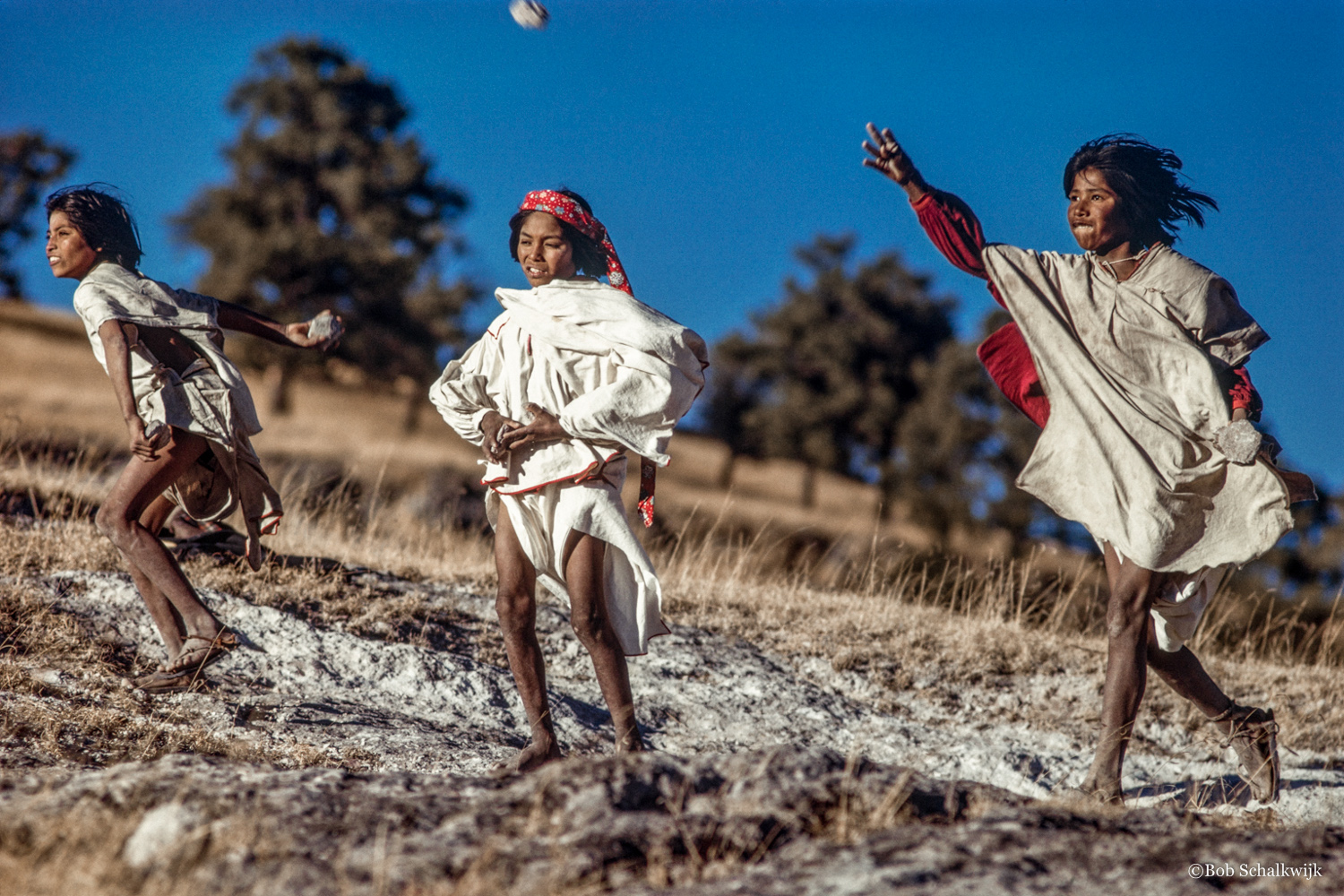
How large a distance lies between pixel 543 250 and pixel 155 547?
209 cm

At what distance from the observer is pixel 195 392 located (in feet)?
16.2

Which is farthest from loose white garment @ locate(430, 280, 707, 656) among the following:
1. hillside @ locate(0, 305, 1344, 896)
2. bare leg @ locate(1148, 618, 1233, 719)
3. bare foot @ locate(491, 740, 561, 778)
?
bare leg @ locate(1148, 618, 1233, 719)

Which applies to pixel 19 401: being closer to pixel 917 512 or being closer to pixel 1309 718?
pixel 917 512

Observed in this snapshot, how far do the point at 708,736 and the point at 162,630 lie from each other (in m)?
2.42

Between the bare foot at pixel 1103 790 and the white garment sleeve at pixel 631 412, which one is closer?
the bare foot at pixel 1103 790

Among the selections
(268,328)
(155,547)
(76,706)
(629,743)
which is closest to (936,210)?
(629,743)

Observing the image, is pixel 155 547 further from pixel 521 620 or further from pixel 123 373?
pixel 521 620

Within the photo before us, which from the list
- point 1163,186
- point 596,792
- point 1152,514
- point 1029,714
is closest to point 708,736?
point 1029,714

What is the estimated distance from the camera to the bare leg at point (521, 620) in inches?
163

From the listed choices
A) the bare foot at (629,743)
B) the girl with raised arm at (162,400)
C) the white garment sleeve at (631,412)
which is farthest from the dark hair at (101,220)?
the bare foot at (629,743)

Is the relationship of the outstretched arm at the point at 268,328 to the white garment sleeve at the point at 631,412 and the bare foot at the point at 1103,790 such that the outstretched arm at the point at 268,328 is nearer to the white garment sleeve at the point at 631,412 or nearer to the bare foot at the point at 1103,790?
the white garment sleeve at the point at 631,412

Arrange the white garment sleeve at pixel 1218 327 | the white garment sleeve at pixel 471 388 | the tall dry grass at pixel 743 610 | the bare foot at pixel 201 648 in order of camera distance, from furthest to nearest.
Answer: the tall dry grass at pixel 743 610 < the bare foot at pixel 201 648 < the white garment sleeve at pixel 471 388 < the white garment sleeve at pixel 1218 327

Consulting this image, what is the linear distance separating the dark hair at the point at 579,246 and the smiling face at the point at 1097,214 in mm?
1774

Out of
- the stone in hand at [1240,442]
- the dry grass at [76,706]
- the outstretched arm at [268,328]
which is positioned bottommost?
the dry grass at [76,706]
